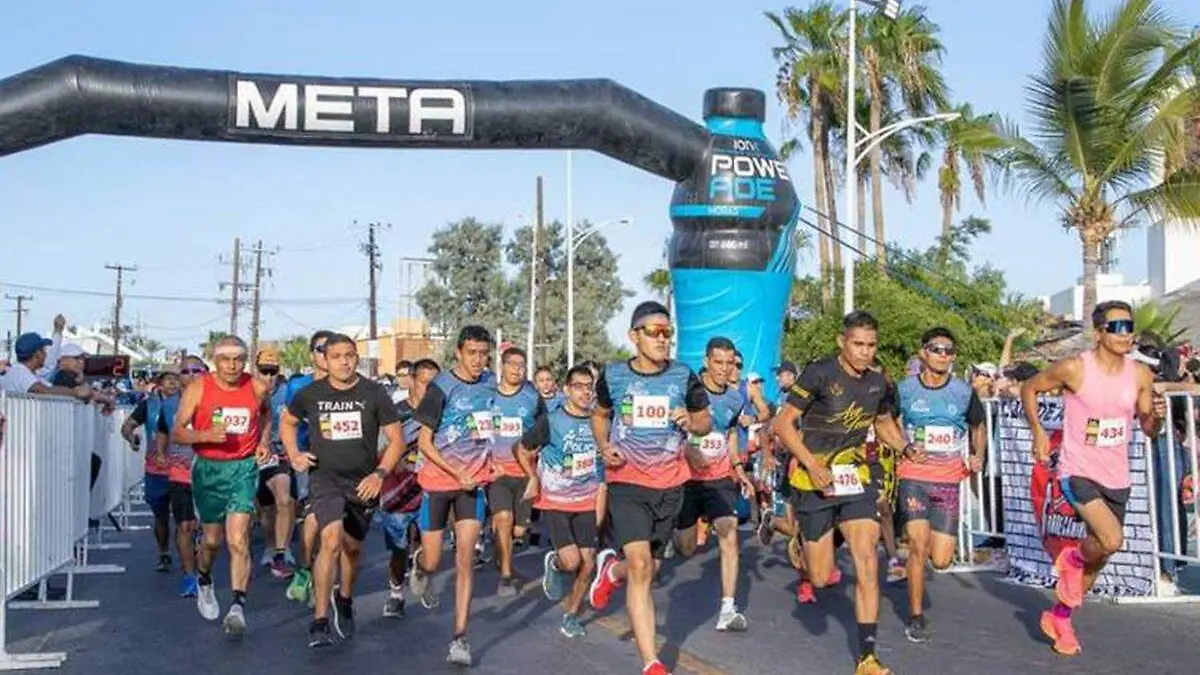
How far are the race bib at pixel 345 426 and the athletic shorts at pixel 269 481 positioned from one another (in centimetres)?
381

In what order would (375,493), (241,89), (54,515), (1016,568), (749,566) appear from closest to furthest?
1. (375,493)
2. (54,515)
3. (1016,568)
4. (749,566)
5. (241,89)

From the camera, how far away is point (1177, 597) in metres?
12.0

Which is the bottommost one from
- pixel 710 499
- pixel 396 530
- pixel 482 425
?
pixel 396 530

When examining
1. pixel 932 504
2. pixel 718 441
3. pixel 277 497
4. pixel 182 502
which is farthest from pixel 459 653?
pixel 277 497

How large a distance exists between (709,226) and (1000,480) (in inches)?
241

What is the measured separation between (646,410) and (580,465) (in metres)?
2.15

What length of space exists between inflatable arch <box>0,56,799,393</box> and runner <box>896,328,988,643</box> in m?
7.37

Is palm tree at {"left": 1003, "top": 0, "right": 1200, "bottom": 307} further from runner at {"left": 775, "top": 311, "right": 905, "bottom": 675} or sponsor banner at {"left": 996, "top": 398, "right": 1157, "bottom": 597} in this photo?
runner at {"left": 775, "top": 311, "right": 905, "bottom": 675}

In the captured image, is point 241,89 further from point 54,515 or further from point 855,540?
point 855,540

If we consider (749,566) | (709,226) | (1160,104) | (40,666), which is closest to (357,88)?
(709,226)

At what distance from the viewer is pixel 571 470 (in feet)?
35.8

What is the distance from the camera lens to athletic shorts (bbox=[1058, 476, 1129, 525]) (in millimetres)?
9242

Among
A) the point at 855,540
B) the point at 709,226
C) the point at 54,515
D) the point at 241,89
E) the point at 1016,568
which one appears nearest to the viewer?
the point at 855,540

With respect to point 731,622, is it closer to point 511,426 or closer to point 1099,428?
point 511,426
